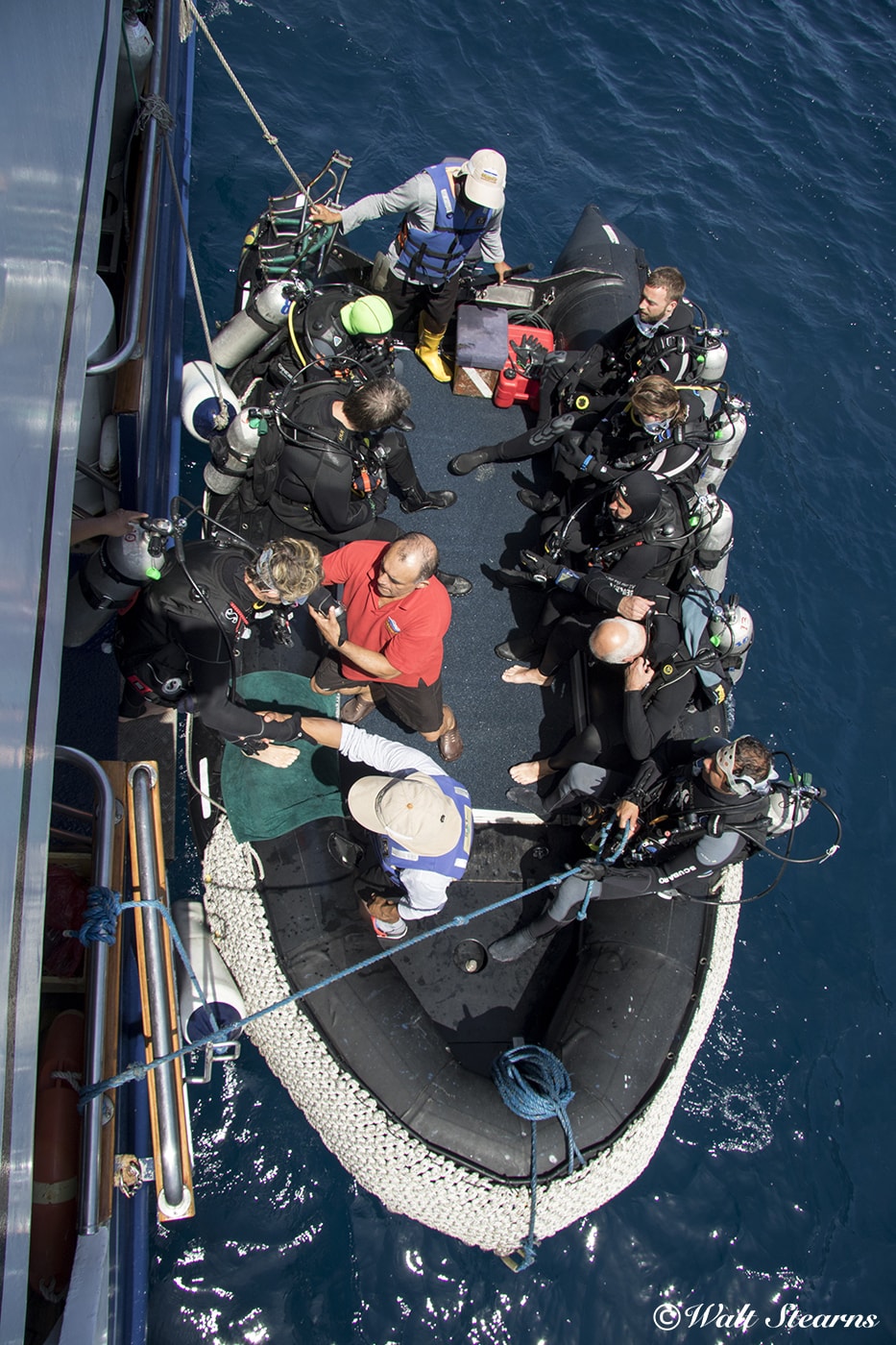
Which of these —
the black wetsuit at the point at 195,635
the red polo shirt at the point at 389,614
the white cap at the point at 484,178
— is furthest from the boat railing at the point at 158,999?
the white cap at the point at 484,178

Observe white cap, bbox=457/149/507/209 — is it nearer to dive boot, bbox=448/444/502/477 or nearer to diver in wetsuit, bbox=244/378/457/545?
dive boot, bbox=448/444/502/477

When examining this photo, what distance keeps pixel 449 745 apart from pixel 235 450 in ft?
6.26

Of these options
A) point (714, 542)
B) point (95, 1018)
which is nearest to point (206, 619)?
point (95, 1018)

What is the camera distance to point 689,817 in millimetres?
3613

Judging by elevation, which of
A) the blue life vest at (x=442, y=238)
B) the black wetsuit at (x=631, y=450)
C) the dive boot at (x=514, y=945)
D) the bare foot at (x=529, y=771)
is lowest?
the dive boot at (x=514, y=945)

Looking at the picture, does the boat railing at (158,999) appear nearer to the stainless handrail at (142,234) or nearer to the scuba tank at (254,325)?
the stainless handrail at (142,234)

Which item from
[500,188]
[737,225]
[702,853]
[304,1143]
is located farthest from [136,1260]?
[737,225]

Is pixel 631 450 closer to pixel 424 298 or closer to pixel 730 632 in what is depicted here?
pixel 730 632

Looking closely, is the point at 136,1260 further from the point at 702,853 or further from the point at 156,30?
the point at 156,30

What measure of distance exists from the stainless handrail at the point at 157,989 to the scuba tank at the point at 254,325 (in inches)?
119

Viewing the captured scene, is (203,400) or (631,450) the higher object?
(631,450)

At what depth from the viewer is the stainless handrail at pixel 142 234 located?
3346mm

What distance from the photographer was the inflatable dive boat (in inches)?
135

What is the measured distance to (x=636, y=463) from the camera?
4.45 meters
